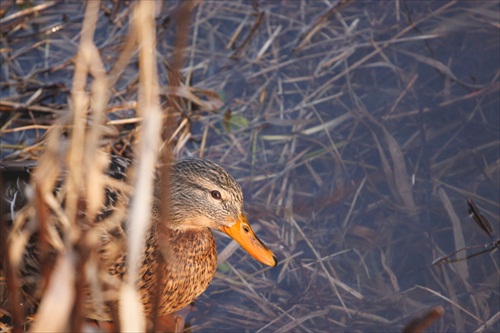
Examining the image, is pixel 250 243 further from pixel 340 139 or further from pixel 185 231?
pixel 340 139

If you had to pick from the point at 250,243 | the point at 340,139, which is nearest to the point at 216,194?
the point at 250,243

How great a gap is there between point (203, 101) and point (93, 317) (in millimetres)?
1642

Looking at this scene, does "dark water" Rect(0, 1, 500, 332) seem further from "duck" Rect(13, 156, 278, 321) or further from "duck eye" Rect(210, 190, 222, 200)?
"duck eye" Rect(210, 190, 222, 200)

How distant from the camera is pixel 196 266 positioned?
3.52 meters

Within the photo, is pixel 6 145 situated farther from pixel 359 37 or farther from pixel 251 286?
pixel 359 37

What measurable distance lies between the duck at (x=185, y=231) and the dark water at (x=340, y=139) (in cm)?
26

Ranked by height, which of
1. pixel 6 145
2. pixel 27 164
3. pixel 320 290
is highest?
pixel 27 164

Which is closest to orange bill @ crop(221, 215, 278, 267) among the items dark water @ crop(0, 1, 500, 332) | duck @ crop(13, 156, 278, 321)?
duck @ crop(13, 156, 278, 321)

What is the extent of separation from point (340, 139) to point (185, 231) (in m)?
1.16

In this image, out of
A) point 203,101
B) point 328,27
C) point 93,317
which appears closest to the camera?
point 93,317

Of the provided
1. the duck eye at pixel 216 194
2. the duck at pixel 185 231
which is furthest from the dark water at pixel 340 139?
the duck eye at pixel 216 194

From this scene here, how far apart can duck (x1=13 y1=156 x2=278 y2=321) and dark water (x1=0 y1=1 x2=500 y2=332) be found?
26cm

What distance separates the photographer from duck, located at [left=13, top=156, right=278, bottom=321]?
3.23 m

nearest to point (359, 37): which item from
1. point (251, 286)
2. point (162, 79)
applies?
point (162, 79)
